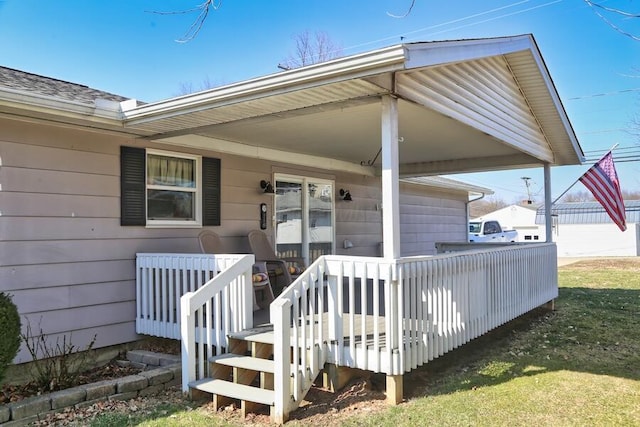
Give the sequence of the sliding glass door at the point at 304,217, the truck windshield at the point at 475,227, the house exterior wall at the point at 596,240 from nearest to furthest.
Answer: the sliding glass door at the point at 304,217
the truck windshield at the point at 475,227
the house exterior wall at the point at 596,240

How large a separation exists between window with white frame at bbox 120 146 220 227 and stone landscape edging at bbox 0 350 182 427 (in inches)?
66.5

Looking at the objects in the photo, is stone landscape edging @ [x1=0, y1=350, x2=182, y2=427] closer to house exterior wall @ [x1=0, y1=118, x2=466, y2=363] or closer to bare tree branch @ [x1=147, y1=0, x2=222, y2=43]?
house exterior wall @ [x1=0, y1=118, x2=466, y2=363]

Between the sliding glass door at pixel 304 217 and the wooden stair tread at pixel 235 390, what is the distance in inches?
139

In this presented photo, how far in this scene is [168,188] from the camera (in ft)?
19.9

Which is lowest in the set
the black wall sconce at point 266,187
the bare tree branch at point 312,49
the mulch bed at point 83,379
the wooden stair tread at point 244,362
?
the mulch bed at point 83,379

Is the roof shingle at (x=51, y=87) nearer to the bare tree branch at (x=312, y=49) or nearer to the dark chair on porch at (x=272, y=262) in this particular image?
the dark chair on porch at (x=272, y=262)

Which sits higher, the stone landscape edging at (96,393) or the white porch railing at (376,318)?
the white porch railing at (376,318)

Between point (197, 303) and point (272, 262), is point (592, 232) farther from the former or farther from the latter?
point (197, 303)

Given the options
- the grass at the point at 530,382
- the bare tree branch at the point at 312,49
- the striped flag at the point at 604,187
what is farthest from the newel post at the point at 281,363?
the bare tree branch at the point at 312,49

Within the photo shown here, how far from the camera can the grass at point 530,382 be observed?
148 inches

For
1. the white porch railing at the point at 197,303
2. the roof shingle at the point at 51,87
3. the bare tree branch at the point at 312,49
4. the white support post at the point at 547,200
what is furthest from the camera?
the bare tree branch at the point at 312,49

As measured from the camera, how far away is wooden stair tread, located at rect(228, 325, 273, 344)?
4336 millimetres

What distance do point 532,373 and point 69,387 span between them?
445 centimetres

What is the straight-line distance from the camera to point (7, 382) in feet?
14.9
